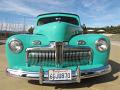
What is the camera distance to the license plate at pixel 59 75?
474cm

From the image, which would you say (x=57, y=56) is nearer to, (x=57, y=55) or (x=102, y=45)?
(x=57, y=55)

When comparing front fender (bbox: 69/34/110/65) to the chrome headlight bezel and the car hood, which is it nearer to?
the car hood

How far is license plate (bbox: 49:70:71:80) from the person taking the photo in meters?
4.74

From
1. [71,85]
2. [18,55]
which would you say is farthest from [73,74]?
[18,55]

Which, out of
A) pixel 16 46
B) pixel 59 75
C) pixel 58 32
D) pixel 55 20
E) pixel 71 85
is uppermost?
pixel 55 20

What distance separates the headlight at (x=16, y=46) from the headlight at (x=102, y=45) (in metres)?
1.67

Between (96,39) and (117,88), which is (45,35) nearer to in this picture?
(96,39)

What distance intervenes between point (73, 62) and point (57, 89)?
0.66 m

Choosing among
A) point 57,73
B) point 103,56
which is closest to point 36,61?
point 57,73

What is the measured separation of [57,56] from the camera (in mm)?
5051

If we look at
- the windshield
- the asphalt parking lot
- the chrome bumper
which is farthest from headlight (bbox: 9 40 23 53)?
the windshield

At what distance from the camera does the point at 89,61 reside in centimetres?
533

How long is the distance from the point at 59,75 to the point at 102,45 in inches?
51.5

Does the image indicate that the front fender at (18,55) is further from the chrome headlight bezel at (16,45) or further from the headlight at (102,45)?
the headlight at (102,45)
